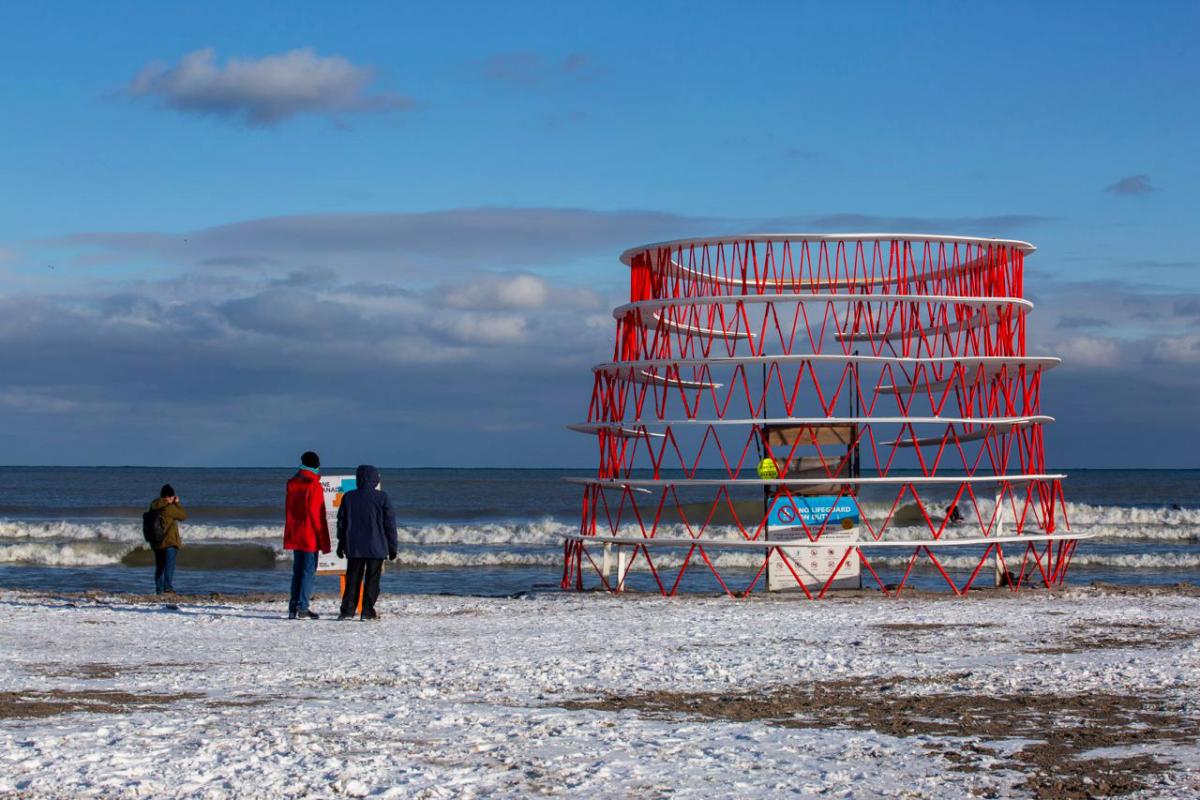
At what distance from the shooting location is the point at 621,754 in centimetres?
750

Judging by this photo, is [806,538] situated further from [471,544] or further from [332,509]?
[471,544]

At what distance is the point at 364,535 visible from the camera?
15555mm

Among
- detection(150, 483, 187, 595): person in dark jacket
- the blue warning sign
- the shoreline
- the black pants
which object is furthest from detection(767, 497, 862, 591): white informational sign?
detection(150, 483, 187, 595): person in dark jacket

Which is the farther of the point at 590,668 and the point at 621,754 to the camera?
the point at 590,668

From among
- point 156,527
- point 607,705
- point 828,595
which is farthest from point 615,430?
point 607,705

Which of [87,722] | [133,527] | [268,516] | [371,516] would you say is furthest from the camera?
[268,516]

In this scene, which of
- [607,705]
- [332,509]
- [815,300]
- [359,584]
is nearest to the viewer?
[607,705]

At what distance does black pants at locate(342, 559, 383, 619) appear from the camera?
51.5 ft

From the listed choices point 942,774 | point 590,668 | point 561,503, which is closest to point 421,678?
point 590,668

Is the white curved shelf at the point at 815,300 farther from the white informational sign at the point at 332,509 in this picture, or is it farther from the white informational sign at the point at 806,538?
the white informational sign at the point at 332,509

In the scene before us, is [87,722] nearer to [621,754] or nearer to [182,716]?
[182,716]

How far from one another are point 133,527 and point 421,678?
129ft

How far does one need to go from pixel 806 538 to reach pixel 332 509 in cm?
633

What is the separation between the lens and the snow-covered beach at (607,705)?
695 centimetres
